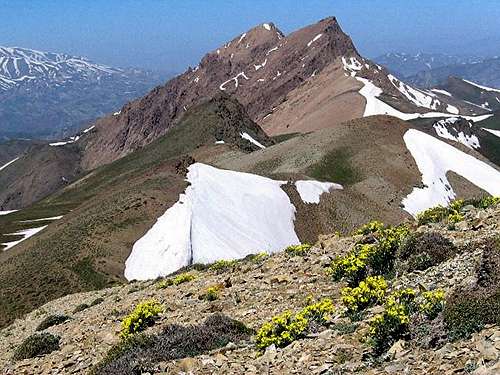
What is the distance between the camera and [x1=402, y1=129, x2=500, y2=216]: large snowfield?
257 feet

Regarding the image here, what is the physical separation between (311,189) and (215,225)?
18.9 m

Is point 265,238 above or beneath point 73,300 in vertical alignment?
beneath

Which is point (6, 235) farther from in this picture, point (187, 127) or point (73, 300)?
point (187, 127)

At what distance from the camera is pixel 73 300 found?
28.2 meters

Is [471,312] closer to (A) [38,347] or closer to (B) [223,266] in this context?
(A) [38,347]

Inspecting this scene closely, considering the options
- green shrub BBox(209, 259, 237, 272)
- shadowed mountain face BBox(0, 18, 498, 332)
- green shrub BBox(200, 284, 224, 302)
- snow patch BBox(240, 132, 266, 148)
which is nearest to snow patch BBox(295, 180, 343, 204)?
shadowed mountain face BBox(0, 18, 498, 332)

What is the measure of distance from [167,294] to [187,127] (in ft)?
401

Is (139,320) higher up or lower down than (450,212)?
higher up

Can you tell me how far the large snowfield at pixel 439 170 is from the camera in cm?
7822

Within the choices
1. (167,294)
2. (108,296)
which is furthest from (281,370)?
(108,296)

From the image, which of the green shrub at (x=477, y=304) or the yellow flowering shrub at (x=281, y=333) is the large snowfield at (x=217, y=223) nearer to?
the yellow flowering shrub at (x=281, y=333)

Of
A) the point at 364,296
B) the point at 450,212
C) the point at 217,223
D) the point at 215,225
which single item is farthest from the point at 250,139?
the point at 364,296

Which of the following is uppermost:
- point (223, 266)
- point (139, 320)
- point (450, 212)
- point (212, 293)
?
point (139, 320)

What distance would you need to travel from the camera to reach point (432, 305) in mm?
10852
